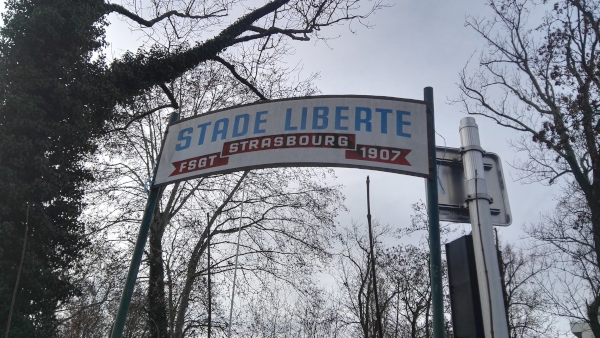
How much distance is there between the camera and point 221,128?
15.8 feet

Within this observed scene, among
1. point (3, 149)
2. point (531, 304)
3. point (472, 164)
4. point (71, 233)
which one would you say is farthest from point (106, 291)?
point (531, 304)

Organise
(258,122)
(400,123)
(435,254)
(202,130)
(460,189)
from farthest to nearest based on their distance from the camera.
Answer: (202,130), (258,122), (400,123), (435,254), (460,189)

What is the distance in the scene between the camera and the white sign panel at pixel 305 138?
4055mm

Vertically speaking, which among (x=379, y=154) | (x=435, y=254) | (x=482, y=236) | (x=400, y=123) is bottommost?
(x=482, y=236)

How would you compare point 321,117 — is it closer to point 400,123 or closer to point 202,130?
point 400,123

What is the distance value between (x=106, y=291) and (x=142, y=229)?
10.0 metres

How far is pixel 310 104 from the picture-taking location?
4543mm

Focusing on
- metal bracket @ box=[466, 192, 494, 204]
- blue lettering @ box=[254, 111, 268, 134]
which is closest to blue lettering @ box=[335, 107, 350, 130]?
blue lettering @ box=[254, 111, 268, 134]

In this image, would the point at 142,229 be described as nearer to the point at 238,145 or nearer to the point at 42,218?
the point at 238,145

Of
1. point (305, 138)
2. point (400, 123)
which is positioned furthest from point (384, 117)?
point (305, 138)

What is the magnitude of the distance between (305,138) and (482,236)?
2.19 metres

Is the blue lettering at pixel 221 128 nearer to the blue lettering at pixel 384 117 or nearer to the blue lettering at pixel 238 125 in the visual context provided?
the blue lettering at pixel 238 125

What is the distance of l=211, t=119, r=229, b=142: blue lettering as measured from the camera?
4.75 meters

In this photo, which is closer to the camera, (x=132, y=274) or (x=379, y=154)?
(x=379, y=154)
